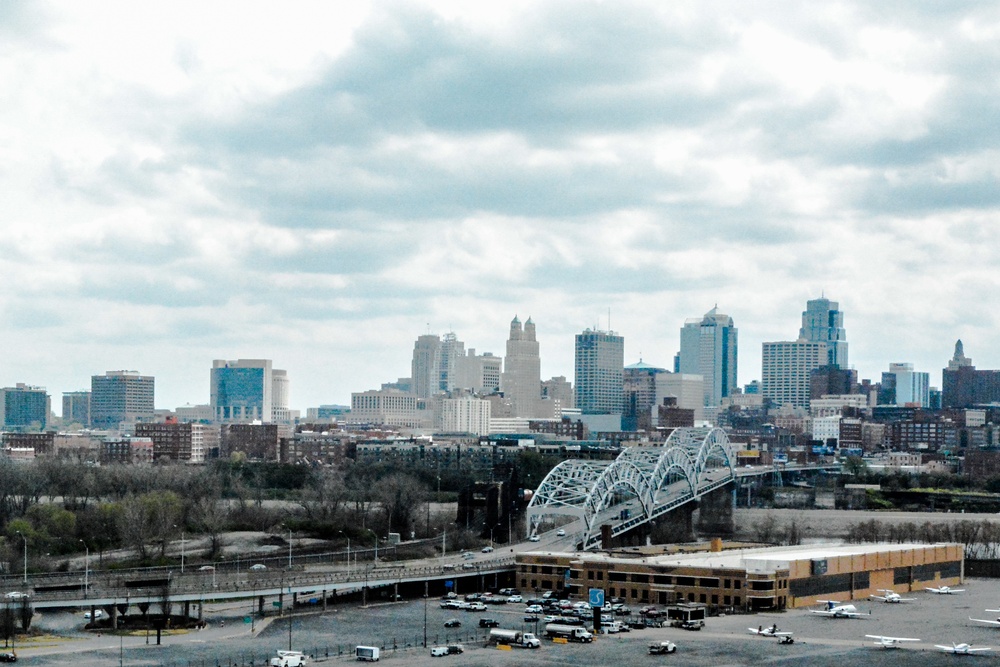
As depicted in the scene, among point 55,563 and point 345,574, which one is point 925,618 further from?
point 55,563

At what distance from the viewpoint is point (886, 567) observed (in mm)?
109312

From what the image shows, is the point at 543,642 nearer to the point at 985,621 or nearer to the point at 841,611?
the point at 841,611

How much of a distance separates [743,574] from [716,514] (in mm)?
79858

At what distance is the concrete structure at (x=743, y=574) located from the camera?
3900 inches

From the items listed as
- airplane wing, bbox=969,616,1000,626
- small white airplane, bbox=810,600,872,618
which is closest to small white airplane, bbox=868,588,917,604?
small white airplane, bbox=810,600,872,618

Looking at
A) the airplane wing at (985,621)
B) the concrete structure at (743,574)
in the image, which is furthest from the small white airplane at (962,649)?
the concrete structure at (743,574)

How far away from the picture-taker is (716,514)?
178000mm

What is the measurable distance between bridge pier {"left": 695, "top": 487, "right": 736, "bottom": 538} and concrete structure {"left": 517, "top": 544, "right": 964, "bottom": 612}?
44588 mm

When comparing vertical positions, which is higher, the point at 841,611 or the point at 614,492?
the point at 614,492

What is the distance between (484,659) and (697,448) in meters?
116

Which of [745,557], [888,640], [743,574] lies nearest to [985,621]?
[888,640]

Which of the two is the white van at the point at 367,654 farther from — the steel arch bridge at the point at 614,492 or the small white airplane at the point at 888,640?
the steel arch bridge at the point at 614,492

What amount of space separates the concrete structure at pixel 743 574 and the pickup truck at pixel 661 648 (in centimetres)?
1918

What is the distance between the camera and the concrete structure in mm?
99062
